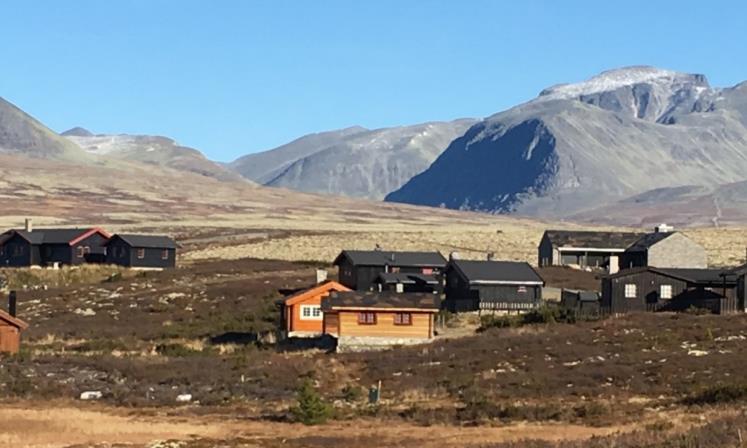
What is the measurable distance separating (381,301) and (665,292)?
17384 millimetres

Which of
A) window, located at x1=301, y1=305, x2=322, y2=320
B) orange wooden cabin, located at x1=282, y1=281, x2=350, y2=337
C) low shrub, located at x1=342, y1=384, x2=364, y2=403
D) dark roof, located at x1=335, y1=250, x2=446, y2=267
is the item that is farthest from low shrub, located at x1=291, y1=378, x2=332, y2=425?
dark roof, located at x1=335, y1=250, x2=446, y2=267

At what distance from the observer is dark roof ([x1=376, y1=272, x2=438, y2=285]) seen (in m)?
84.0

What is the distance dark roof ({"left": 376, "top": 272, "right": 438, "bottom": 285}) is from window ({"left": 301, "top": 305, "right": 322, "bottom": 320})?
1381cm

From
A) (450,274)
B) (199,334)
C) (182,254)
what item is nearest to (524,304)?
(450,274)

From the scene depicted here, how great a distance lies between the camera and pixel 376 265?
289 feet

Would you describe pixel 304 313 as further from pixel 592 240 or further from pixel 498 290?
pixel 592 240

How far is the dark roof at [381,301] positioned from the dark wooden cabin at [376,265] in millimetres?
18198

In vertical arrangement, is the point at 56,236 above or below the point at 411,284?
above

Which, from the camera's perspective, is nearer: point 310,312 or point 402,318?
point 402,318

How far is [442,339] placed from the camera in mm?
66875

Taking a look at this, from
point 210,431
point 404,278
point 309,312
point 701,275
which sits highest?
point 701,275

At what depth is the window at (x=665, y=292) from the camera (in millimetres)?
75125

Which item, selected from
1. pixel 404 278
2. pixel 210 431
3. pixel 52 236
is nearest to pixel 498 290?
pixel 404 278

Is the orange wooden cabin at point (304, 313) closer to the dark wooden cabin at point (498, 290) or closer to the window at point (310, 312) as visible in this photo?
the window at point (310, 312)
